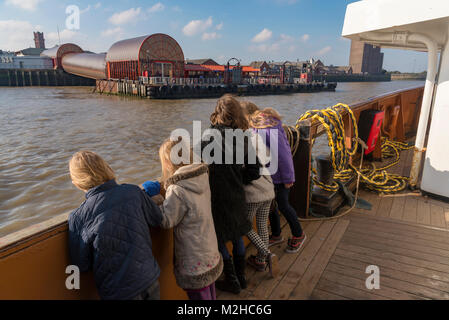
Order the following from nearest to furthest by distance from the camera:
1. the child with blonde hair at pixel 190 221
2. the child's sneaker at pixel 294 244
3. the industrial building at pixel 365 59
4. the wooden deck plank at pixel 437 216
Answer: the child with blonde hair at pixel 190 221 → the child's sneaker at pixel 294 244 → the wooden deck plank at pixel 437 216 → the industrial building at pixel 365 59

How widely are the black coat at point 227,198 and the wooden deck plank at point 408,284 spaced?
1189 mm

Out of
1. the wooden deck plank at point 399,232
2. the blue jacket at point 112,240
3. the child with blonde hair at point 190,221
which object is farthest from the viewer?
the wooden deck plank at point 399,232

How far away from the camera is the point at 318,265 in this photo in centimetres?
280

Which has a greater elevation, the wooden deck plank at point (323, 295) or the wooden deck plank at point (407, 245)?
the wooden deck plank at point (407, 245)

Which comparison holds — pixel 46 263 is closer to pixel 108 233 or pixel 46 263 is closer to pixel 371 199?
pixel 108 233

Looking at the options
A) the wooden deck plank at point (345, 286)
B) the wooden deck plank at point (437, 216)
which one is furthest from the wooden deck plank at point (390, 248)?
the wooden deck plank at point (437, 216)

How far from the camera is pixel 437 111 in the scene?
385 centimetres

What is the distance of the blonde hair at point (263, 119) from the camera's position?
266 centimetres

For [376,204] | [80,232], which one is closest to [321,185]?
[376,204]

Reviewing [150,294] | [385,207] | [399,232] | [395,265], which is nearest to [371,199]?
[385,207]

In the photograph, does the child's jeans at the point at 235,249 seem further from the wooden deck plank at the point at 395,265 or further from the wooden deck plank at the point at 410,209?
the wooden deck plank at the point at 410,209

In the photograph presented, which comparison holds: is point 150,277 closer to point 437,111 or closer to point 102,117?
point 437,111
